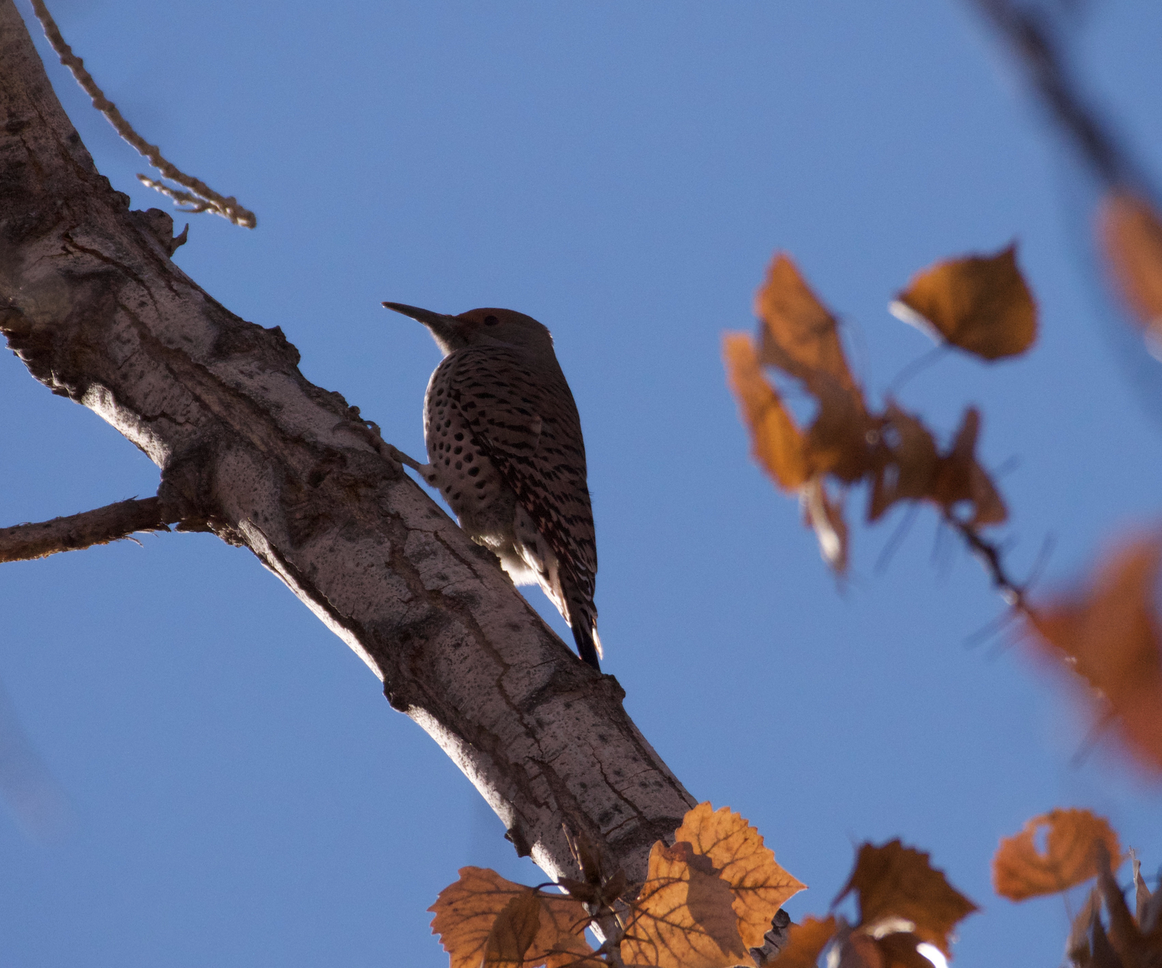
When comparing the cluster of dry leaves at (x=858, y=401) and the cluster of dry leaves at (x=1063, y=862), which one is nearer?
the cluster of dry leaves at (x=858, y=401)

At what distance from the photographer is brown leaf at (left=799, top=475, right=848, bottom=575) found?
0.88 metres

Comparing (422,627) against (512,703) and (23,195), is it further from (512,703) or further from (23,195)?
(23,195)

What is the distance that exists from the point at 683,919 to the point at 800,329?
83 cm

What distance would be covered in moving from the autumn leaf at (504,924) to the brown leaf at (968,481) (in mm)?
810

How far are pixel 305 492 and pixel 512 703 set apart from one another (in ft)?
2.71

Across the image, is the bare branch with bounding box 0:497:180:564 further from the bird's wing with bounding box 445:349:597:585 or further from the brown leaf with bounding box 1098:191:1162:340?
the brown leaf with bounding box 1098:191:1162:340

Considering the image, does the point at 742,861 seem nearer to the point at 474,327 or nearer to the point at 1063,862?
the point at 1063,862

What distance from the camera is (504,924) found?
1.38 meters

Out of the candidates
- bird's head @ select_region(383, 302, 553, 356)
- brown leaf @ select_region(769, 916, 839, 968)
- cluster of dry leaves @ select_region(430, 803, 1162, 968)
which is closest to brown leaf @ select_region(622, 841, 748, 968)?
cluster of dry leaves @ select_region(430, 803, 1162, 968)

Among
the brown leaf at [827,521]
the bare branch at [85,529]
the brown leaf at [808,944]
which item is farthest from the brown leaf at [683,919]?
the bare branch at [85,529]

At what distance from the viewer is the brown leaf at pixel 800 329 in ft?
3.02

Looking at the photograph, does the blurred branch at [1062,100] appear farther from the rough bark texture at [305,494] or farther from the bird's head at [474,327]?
the bird's head at [474,327]

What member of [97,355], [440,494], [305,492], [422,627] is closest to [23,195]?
[97,355]

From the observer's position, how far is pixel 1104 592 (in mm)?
635
